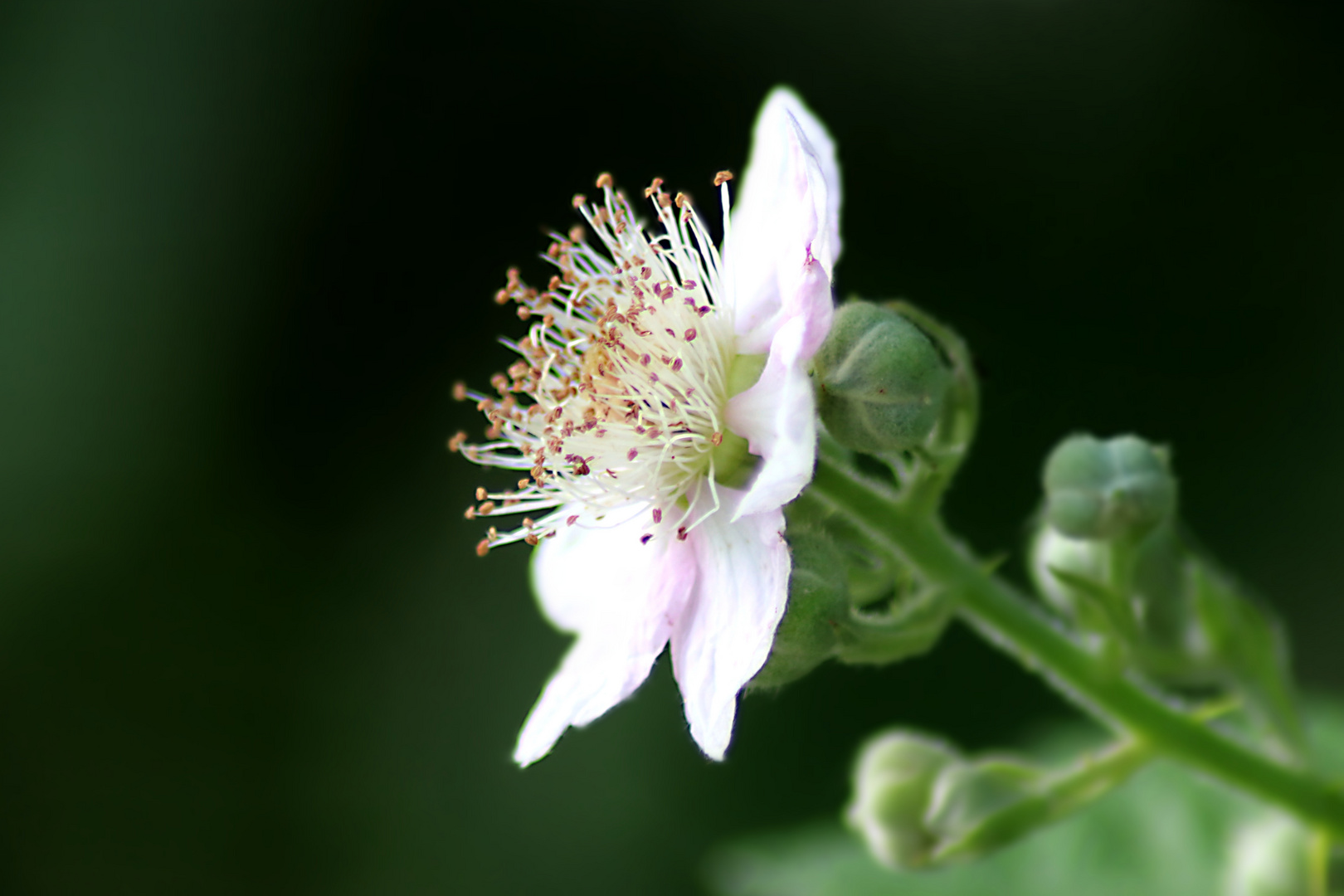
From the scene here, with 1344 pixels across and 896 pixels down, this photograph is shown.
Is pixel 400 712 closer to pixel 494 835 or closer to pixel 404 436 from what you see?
pixel 494 835

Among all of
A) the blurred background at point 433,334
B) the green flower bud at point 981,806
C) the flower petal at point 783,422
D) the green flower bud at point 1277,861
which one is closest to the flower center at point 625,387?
the flower petal at point 783,422

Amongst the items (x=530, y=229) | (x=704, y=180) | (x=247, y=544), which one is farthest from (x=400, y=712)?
(x=704, y=180)

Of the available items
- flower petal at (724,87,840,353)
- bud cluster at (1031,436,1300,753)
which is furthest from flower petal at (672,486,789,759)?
bud cluster at (1031,436,1300,753)

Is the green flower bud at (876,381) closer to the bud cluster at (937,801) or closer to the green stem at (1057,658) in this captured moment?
the green stem at (1057,658)

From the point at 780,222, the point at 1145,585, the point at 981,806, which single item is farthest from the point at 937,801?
the point at 780,222

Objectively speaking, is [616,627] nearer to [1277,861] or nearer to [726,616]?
[726,616]

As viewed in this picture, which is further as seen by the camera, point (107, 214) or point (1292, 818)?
point (107, 214)

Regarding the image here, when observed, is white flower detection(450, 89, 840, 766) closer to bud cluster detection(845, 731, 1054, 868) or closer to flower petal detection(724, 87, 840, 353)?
flower petal detection(724, 87, 840, 353)
